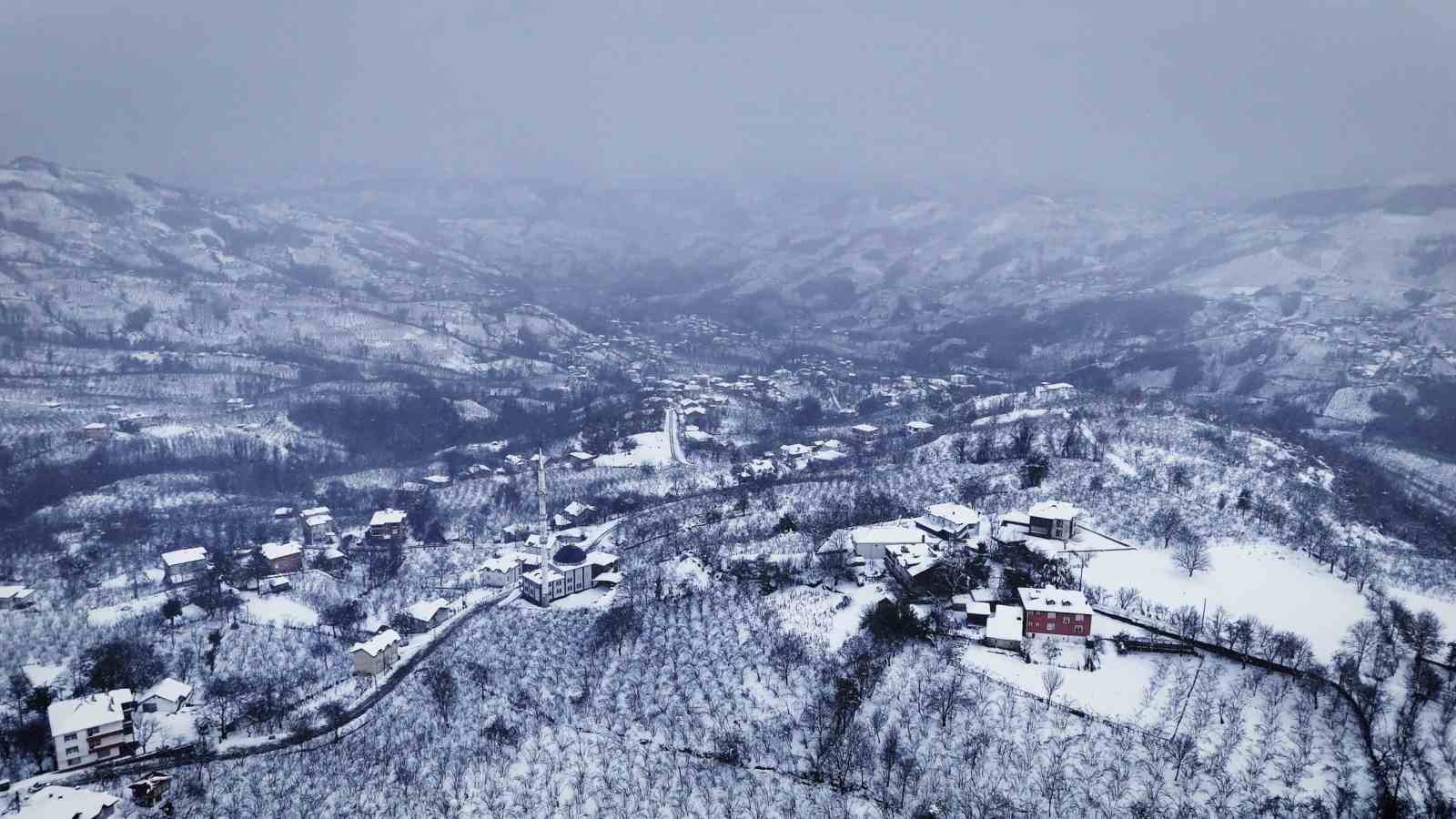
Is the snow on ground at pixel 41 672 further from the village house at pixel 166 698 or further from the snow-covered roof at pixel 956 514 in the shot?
the snow-covered roof at pixel 956 514

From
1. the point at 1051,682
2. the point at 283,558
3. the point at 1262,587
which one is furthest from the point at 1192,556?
the point at 283,558

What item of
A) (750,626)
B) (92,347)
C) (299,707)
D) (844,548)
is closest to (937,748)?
(750,626)

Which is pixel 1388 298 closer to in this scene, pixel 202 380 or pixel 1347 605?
pixel 1347 605

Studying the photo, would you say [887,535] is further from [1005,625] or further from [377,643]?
[377,643]

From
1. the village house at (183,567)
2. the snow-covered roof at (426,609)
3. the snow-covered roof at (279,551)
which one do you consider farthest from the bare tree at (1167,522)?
the village house at (183,567)

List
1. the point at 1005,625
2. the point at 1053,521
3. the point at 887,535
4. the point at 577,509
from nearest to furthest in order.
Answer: the point at 1005,625 → the point at 1053,521 → the point at 887,535 → the point at 577,509

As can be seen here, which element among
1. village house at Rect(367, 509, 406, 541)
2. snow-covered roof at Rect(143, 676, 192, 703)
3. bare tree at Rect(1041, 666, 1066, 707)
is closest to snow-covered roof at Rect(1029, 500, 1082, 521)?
bare tree at Rect(1041, 666, 1066, 707)
